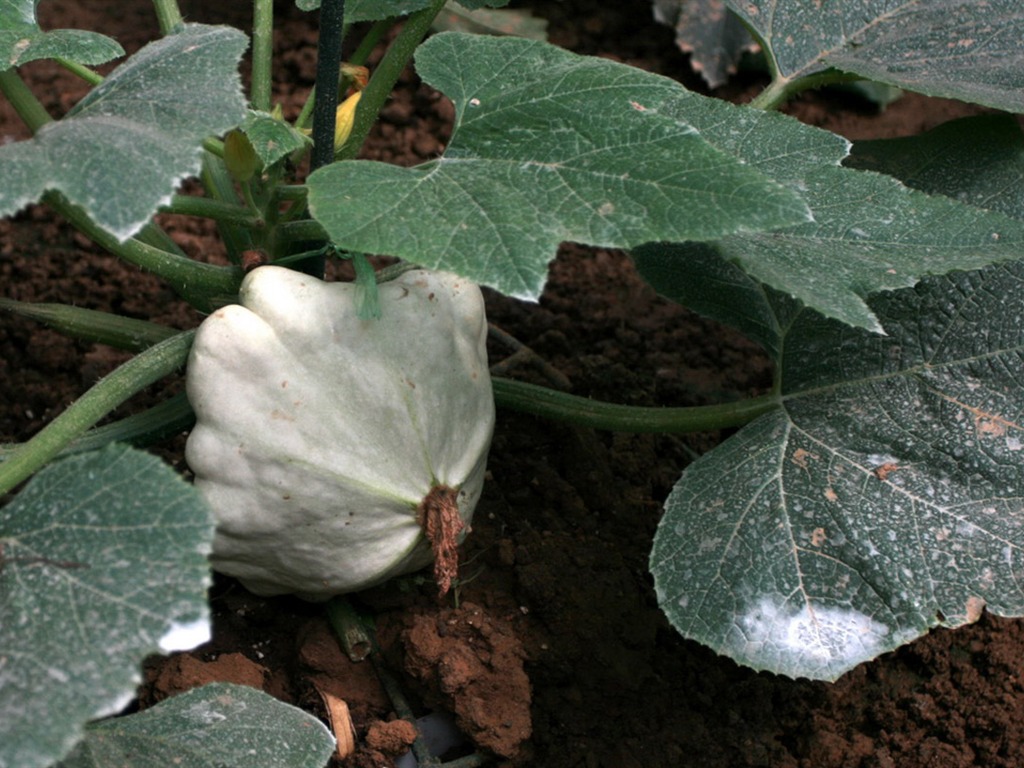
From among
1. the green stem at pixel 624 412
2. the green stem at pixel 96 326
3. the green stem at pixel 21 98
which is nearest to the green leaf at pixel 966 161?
the green stem at pixel 624 412

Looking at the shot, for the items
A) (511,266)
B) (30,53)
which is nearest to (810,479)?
(511,266)

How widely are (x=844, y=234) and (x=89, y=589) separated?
823mm

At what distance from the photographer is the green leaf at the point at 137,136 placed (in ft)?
3.08

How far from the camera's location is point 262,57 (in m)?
1.49

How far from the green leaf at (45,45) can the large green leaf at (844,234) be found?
652 millimetres

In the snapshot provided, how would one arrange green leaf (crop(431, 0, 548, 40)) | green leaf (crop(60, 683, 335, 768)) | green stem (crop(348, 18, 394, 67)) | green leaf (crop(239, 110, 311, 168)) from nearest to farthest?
green leaf (crop(60, 683, 335, 768))
green leaf (crop(239, 110, 311, 168))
green stem (crop(348, 18, 394, 67))
green leaf (crop(431, 0, 548, 40))

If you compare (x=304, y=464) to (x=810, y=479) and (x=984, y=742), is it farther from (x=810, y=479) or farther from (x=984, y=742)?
(x=984, y=742)

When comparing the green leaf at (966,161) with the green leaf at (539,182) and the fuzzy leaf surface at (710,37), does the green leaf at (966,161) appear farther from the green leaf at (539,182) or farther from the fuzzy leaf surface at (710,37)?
the fuzzy leaf surface at (710,37)

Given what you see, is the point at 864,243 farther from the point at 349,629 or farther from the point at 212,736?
the point at 212,736

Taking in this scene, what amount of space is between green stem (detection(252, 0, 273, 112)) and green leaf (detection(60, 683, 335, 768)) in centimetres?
73

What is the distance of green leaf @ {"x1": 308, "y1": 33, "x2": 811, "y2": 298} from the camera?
39.9 inches

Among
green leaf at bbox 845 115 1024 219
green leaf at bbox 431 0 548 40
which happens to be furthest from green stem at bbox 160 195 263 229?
green leaf at bbox 431 0 548 40

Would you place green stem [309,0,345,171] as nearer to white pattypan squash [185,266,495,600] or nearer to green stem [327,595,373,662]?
white pattypan squash [185,266,495,600]

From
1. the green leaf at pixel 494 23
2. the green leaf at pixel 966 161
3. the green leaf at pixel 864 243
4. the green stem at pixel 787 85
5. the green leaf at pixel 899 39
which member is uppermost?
the green leaf at pixel 864 243
